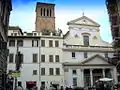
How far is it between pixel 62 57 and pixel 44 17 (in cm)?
2693

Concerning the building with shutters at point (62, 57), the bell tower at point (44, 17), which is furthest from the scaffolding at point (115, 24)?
the bell tower at point (44, 17)

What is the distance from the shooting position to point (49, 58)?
1592 inches

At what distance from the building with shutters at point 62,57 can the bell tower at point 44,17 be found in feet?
64.8

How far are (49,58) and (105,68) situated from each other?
11.8 m

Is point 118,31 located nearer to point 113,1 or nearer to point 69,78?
point 113,1

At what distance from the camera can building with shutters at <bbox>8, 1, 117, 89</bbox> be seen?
39344 millimetres

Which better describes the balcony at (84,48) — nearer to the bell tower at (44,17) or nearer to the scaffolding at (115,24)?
the scaffolding at (115,24)

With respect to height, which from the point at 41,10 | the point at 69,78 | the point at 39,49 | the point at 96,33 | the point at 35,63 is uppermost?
the point at 41,10

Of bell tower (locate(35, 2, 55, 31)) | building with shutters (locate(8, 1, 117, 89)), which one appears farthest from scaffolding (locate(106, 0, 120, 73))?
bell tower (locate(35, 2, 55, 31))

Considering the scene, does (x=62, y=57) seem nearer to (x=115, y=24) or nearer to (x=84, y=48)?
(x=84, y=48)

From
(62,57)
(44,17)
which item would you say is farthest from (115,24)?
(44,17)

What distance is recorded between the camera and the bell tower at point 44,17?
63781 millimetres

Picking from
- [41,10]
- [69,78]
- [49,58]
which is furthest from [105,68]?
[41,10]

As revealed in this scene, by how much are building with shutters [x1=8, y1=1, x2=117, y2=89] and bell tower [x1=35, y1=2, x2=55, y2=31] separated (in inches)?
778
